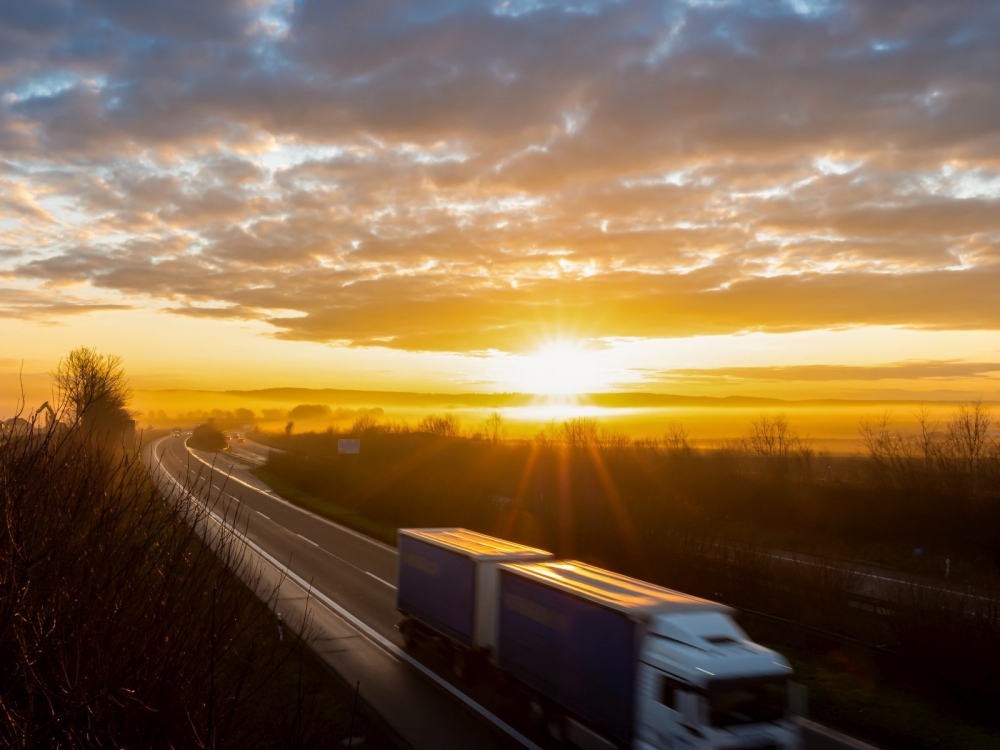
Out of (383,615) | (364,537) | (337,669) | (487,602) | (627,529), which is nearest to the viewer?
(487,602)

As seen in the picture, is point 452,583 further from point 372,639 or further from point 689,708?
point 689,708

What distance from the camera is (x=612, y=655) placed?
12.5m

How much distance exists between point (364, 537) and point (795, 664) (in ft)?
91.5

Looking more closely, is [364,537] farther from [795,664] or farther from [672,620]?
[672,620]

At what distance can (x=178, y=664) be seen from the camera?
684cm

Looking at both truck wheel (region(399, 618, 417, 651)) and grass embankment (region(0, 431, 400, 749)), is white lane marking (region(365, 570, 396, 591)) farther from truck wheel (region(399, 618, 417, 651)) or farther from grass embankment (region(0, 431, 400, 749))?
grass embankment (region(0, 431, 400, 749))

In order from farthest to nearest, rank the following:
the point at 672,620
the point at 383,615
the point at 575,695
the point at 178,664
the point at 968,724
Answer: the point at 383,615
the point at 968,724
the point at 575,695
the point at 672,620
the point at 178,664

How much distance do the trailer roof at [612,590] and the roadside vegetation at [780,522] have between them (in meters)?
6.23

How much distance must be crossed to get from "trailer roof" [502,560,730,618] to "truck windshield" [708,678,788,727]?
1.49 metres

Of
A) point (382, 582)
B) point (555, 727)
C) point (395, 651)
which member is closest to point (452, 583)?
point (395, 651)

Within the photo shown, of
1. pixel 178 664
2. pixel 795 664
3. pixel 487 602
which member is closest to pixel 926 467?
pixel 795 664

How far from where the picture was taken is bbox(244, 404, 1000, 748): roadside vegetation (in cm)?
1802

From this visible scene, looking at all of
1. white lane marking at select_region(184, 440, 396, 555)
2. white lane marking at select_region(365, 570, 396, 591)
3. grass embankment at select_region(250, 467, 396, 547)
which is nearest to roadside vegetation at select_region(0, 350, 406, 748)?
white lane marking at select_region(184, 440, 396, 555)

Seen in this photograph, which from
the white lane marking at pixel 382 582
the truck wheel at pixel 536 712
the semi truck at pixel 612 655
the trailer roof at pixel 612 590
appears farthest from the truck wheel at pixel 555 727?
the white lane marking at pixel 382 582
